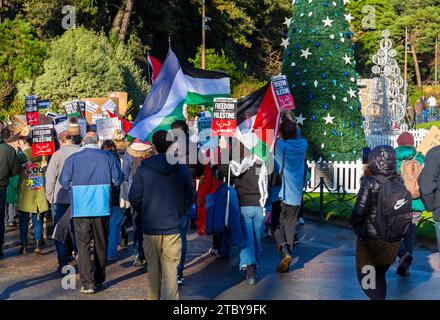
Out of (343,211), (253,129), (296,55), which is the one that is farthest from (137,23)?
(253,129)

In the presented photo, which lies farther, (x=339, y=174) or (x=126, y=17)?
(x=126, y=17)

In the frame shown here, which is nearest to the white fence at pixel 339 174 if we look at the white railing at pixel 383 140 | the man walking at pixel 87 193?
the white railing at pixel 383 140

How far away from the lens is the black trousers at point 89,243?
328 inches

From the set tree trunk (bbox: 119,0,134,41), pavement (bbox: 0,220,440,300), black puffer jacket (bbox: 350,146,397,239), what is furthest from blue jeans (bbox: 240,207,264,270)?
tree trunk (bbox: 119,0,134,41)

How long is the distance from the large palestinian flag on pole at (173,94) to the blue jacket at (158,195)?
3200mm

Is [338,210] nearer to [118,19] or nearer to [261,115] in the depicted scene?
[261,115]

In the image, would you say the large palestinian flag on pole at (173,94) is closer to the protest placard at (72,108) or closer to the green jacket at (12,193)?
the green jacket at (12,193)

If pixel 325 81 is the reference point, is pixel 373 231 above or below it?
below

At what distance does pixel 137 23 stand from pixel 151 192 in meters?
37.8

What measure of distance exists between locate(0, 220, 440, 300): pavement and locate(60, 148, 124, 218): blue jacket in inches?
38.5

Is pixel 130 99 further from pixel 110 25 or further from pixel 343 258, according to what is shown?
pixel 343 258

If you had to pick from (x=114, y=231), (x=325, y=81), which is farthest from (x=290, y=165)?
(x=325, y=81)

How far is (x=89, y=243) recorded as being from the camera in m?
8.37

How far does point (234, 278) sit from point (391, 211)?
3.27 metres
